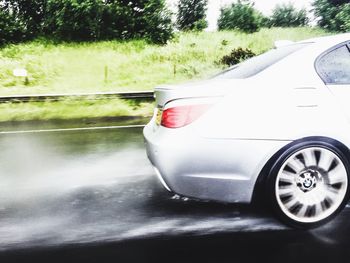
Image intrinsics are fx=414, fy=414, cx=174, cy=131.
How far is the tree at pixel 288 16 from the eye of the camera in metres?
26.0

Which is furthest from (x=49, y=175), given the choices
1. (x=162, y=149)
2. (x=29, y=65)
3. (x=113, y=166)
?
(x=29, y=65)

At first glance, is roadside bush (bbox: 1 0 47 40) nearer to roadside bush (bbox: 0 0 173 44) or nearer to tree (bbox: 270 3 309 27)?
roadside bush (bbox: 0 0 173 44)

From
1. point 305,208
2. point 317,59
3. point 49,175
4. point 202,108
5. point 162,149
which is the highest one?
point 317,59

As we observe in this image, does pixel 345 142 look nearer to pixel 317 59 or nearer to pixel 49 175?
pixel 317 59

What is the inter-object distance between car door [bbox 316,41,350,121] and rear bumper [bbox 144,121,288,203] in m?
0.66

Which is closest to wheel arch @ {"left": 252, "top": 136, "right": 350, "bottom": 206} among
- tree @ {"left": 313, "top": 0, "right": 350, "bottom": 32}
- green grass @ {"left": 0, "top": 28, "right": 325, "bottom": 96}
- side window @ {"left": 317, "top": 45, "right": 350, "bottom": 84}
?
side window @ {"left": 317, "top": 45, "right": 350, "bottom": 84}

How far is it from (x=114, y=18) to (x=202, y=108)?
17383mm

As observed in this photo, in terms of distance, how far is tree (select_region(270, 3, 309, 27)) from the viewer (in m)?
26.0

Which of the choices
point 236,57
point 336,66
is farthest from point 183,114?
point 236,57

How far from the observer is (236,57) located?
53.9ft

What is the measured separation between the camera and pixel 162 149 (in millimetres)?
3357

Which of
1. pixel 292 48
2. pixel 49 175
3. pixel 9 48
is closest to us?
pixel 292 48

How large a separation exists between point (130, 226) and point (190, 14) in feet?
68.6

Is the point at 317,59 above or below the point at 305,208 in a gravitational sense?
above
